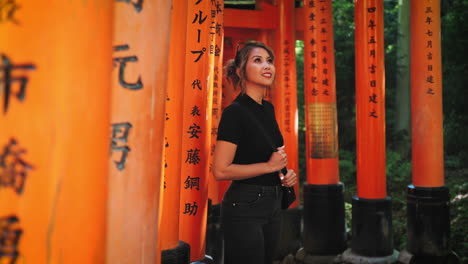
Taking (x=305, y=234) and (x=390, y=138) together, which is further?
(x=390, y=138)

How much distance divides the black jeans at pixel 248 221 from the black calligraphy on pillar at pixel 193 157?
1.21 feet

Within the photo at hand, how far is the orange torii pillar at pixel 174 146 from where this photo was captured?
1791mm

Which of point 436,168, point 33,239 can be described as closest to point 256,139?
point 33,239

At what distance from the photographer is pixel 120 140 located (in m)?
1.00

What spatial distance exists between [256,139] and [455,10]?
26.5ft

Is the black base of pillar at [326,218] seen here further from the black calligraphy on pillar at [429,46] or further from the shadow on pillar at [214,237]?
the black calligraphy on pillar at [429,46]

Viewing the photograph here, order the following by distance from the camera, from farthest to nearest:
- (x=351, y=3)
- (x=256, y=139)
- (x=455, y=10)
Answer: (x=351, y=3)
(x=455, y=10)
(x=256, y=139)

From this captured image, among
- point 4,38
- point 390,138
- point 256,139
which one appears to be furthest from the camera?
point 390,138

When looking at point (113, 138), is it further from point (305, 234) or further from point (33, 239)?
point (305, 234)

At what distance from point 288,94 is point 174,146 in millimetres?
3958

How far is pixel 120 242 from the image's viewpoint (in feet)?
3.29

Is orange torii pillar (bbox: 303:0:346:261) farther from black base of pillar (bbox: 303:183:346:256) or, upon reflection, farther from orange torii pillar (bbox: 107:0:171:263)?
orange torii pillar (bbox: 107:0:171:263)

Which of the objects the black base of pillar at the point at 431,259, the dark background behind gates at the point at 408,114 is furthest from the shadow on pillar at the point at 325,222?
the dark background behind gates at the point at 408,114

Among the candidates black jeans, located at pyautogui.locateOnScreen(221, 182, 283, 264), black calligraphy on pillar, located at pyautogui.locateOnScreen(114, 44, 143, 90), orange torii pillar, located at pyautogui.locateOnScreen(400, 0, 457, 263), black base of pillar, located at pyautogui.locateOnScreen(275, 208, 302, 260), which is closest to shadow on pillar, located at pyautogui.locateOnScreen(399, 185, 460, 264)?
orange torii pillar, located at pyautogui.locateOnScreen(400, 0, 457, 263)
